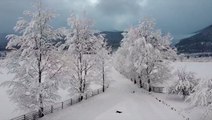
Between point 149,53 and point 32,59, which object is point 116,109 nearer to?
point 32,59

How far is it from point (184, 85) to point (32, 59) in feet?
89.3

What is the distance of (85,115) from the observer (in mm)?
34125

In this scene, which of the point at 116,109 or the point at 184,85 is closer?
the point at 116,109

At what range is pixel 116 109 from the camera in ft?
122

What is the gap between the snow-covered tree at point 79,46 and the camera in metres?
41.4

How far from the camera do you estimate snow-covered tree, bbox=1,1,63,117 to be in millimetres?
29750

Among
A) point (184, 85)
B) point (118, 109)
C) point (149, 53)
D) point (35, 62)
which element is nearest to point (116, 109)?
point (118, 109)

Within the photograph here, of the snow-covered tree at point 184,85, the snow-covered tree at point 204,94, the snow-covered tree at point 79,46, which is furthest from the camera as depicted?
the snow-covered tree at point 184,85

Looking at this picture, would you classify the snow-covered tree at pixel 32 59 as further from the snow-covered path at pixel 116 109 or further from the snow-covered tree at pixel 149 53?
the snow-covered tree at pixel 149 53

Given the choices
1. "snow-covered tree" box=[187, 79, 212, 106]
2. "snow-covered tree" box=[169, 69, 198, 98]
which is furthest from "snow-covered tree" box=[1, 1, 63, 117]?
"snow-covered tree" box=[169, 69, 198, 98]

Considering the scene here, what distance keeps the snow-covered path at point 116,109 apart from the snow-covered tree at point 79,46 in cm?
308

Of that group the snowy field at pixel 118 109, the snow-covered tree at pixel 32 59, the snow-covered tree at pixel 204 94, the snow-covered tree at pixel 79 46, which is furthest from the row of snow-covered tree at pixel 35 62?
the snow-covered tree at pixel 204 94

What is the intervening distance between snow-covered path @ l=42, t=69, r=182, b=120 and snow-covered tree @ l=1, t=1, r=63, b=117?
3912 millimetres

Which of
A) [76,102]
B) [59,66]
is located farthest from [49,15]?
[76,102]
